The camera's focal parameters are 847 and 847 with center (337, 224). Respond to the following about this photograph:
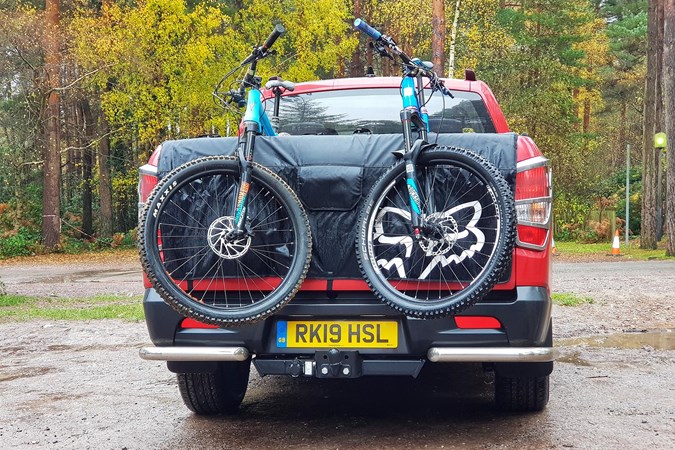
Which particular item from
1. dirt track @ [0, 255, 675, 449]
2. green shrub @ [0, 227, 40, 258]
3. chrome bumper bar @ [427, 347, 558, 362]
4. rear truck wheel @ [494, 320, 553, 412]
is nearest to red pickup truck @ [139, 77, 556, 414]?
chrome bumper bar @ [427, 347, 558, 362]

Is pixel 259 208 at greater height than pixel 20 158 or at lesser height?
lesser

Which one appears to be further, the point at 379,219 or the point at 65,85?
the point at 65,85

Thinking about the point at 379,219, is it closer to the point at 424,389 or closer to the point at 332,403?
the point at 332,403

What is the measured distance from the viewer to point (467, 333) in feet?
13.2

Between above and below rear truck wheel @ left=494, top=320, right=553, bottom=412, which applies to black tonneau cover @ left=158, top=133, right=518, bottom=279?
above

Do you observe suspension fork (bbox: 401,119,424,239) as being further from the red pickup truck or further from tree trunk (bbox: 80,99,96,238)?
tree trunk (bbox: 80,99,96,238)

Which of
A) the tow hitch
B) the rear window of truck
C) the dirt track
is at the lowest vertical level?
the dirt track

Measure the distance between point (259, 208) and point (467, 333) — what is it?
3.84ft

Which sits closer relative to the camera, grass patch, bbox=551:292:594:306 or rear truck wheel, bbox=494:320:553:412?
rear truck wheel, bbox=494:320:553:412

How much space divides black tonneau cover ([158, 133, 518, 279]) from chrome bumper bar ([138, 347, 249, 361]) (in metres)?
0.53

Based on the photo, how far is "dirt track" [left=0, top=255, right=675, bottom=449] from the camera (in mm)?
4457

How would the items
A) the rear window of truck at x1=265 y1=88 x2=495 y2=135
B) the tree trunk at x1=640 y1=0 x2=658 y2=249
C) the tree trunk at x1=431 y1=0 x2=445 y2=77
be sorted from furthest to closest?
the tree trunk at x1=640 y1=0 x2=658 y2=249 < the tree trunk at x1=431 y1=0 x2=445 y2=77 < the rear window of truck at x1=265 y1=88 x2=495 y2=135

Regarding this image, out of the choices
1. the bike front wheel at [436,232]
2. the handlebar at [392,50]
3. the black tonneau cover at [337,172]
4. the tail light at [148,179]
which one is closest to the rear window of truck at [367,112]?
the handlebar at [392,50]

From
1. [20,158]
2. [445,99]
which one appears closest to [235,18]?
[20,158]
